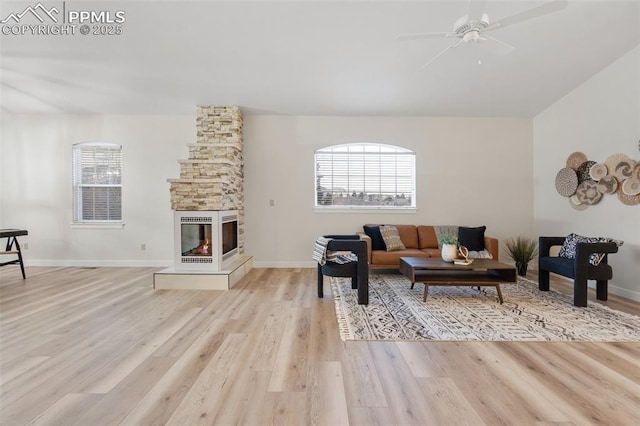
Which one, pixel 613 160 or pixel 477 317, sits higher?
pixel 613 160

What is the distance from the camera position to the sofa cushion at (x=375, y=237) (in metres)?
5.42

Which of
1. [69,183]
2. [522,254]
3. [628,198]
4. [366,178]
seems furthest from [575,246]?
[69,183]

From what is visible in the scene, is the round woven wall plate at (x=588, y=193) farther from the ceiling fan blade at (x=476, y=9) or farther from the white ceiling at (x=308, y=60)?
the ceiling fan blade at (x=476, y=9)

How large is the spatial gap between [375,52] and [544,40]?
7.18 feet

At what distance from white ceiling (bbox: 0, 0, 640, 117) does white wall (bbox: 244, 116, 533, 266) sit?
315 millimetres

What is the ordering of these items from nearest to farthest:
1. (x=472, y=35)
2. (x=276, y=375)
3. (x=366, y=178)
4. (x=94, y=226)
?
(x=276, y=375)
(x=472, y=35)
(x=94, y=226)
(x=366, y=178)

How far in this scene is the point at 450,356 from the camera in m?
2.44

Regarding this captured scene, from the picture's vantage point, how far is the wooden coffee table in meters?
3.69

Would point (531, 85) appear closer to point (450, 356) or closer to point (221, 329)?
point (450, 356)

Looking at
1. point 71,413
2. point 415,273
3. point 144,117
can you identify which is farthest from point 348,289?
point 144,117

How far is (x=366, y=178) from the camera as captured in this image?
20.2ft

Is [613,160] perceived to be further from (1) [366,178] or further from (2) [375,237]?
(1) [366,178]

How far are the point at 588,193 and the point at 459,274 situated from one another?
261cm

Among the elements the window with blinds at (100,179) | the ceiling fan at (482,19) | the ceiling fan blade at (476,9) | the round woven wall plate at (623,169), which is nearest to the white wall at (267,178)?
the window with blinds at (100,179)
